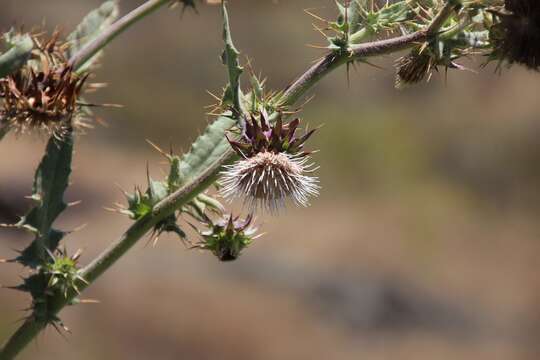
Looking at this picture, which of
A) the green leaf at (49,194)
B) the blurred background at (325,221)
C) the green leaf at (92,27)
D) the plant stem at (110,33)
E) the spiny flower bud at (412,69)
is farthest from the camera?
the blurred background at (325,221)

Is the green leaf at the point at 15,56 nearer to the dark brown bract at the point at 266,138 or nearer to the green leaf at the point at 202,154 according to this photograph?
the green leaf at the point at 202,154

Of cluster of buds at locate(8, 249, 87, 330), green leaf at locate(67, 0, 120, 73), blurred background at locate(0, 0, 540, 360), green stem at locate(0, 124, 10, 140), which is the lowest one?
blurred background at locate(0, 0, 540, 360)

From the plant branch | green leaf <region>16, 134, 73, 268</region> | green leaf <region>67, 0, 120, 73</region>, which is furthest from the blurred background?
the plant branch

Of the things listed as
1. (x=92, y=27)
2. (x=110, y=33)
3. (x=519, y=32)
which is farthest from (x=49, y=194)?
(x=519, y=32)

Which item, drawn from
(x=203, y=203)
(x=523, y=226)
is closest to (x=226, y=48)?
(x=203, y=203)

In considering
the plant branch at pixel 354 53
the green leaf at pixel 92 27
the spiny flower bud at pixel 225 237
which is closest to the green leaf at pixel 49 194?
the green leaf at pixel 92 27

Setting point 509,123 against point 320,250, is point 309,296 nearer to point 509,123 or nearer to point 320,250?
point 320,250

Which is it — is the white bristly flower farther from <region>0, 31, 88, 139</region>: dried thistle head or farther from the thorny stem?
<region>0, 31, 88, 139</region>: dried thistle head
